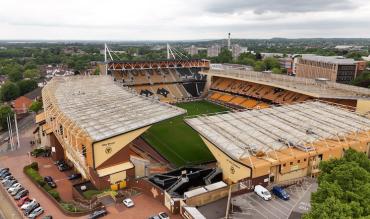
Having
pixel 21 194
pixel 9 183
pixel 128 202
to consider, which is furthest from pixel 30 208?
pixel 128 202

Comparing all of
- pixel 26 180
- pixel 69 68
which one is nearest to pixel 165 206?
pixel 26 180

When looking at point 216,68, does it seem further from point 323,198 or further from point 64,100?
point 323,198

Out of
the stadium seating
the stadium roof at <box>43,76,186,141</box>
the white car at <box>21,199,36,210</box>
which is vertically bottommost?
the white car at <box>21,199,36,210</box>

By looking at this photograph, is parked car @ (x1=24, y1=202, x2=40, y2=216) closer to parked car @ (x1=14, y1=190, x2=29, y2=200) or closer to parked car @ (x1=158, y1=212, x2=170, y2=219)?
parked car @ (x1=14, y1=190, x2=29, y2=200)

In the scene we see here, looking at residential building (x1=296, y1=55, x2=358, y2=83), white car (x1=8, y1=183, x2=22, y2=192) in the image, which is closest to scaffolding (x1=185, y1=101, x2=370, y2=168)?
white car (x1=8, y1=183, x2=22, y2=192)

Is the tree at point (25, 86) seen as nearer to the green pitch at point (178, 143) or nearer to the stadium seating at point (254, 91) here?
the stadium seating at point (254, 91)

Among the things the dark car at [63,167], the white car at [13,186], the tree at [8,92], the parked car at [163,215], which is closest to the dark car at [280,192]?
the parked car at [163,215]

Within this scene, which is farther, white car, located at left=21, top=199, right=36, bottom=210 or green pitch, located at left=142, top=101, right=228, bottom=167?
green pitch, located at left=142, top=101, right=228, bottom=167
